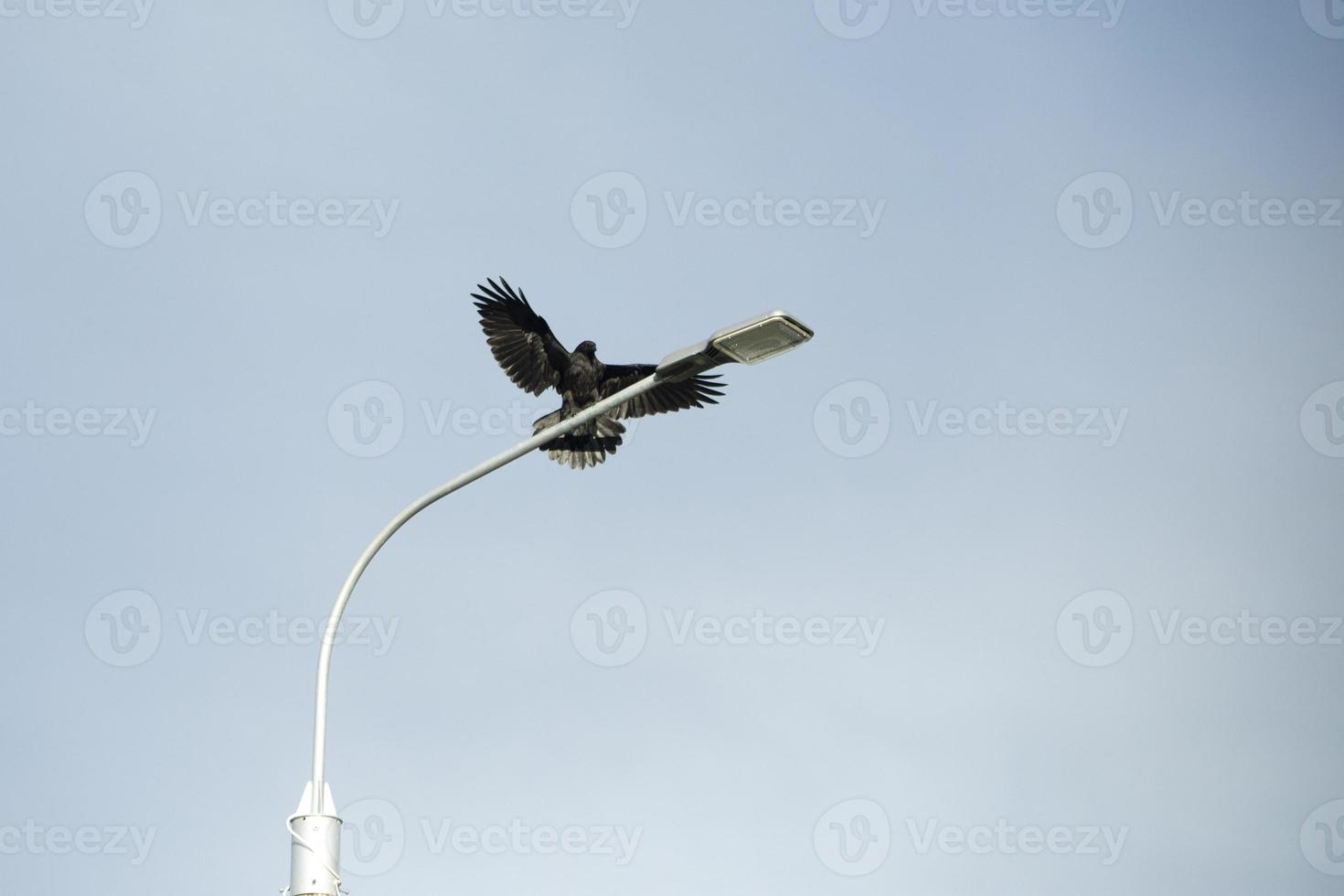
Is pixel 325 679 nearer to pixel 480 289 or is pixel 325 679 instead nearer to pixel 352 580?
pixel 352 580

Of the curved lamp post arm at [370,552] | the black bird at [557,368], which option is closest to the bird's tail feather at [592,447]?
the black bird at [557,368]

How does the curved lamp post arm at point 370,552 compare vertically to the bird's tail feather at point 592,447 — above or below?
below

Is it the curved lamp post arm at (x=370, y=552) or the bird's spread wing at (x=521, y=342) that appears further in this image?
the bird's spread wing at (x=521, y=342)

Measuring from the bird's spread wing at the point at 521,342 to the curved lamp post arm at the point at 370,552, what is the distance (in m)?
6.76

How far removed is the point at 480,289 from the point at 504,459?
24.4ft

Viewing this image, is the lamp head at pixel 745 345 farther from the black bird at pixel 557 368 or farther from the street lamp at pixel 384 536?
the black bird at pixel 557 368

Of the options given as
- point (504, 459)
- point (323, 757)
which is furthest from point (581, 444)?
point (323, 757)

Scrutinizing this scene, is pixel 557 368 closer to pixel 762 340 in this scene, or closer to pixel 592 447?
pixel 592 447

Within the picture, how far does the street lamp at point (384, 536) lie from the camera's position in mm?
8016

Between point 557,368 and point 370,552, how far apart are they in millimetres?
7438

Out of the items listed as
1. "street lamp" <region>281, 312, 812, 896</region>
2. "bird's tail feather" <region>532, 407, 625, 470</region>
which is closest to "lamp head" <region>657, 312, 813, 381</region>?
"street lamp" <region>281, 312, 812, 896</region>

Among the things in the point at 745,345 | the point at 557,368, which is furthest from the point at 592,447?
the point at 745,345

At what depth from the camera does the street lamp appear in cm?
802

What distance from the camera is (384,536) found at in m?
8.75
